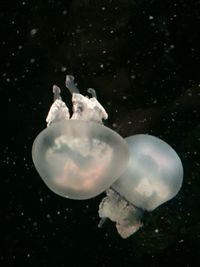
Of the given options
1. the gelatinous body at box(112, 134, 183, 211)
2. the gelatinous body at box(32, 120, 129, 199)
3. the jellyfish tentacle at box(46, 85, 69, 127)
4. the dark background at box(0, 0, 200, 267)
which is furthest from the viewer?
the dark background at box(0, 0, 200, 267)

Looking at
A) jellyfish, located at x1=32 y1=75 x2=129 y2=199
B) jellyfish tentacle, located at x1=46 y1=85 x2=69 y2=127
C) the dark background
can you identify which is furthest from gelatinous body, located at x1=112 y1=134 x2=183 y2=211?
the dark background

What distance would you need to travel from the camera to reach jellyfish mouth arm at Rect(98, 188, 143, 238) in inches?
171

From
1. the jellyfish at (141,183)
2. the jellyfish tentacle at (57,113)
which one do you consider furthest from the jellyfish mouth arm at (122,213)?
the jellyfish tentacle at (57,113)

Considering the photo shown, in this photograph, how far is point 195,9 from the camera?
5695 mm

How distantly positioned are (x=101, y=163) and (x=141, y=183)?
56 centimetres

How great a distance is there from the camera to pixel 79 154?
377 cm

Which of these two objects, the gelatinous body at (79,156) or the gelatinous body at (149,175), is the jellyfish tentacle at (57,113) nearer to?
the gelatinous body at (79,156)

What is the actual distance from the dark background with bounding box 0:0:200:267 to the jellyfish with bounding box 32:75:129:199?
1528mm

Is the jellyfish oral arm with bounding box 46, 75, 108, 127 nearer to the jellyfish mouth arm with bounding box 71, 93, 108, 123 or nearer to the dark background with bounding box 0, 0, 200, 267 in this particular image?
the jellyfish mouth arm with bounding box 71, 93, 108, 123

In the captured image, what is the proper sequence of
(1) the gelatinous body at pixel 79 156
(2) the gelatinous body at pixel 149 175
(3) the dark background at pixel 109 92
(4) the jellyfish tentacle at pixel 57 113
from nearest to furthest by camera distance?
(1) the gelatinous body at pixel 79 156 → (4) the jellyfish tentacle at pixel 57 113 → (2) the gelatinous body at pixel 149 175 → (3) the dark background at pixel 109 92

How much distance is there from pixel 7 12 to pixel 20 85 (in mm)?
1075

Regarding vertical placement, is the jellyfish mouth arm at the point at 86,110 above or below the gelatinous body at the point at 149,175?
above

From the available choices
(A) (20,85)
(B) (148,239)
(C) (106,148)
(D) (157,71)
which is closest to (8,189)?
(A) (20,85)

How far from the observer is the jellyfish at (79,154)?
371 cm
